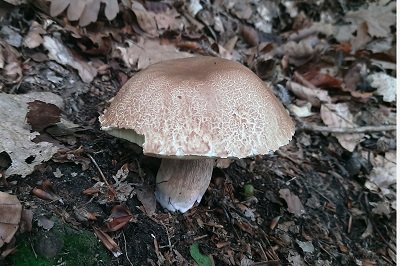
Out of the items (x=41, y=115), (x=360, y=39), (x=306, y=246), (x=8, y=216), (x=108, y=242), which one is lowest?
(x=306, y=246)

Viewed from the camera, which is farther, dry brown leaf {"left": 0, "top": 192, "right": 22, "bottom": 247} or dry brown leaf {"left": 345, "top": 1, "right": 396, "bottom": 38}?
dry brown leaf {"left": 345, "top": 1, "right": 396, "bottom": 38}

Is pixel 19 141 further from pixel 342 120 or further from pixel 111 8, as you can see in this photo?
pixel 342 120

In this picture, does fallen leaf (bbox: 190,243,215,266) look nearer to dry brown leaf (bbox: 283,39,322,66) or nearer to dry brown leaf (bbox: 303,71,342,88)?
dry brown leaf (bbox: 303,71,342,88)

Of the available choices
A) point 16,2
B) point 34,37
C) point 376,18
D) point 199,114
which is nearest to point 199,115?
point 199,114

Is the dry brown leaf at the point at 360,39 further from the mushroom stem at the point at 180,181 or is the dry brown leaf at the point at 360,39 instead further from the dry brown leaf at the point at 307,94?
the mushroom stem at the point at 180,181

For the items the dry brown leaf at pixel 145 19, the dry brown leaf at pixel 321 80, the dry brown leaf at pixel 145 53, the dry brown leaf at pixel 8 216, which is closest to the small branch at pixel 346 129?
the dry brown leaf at pixel 321 80

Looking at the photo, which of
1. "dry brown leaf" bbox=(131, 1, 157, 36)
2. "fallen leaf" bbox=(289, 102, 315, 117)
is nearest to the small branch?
"fallen leaf" bbox=(289, 102, 315, 117)

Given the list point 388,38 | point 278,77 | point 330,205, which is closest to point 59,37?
point 278,77
